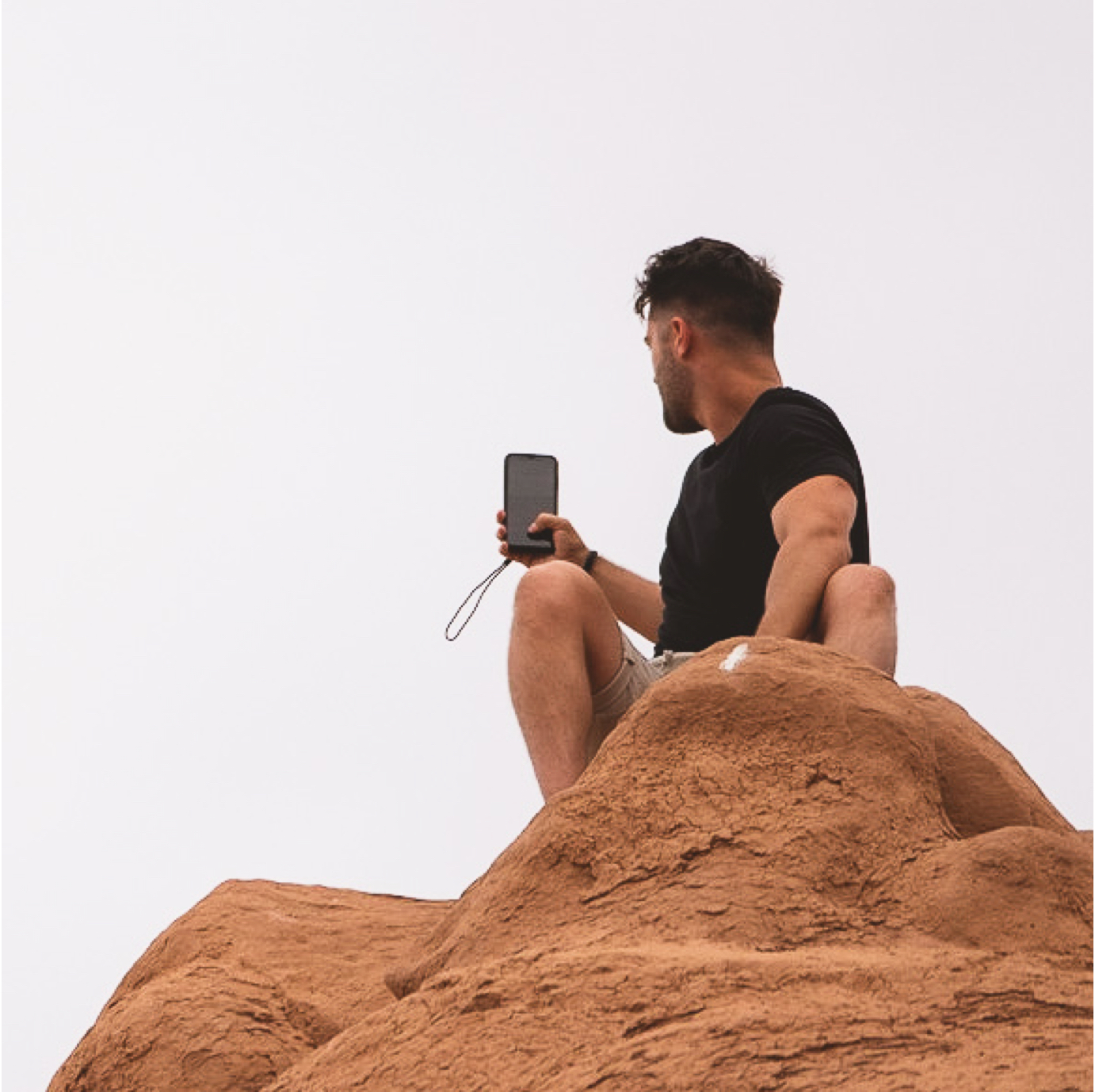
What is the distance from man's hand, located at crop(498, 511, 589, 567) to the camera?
548 centimetres

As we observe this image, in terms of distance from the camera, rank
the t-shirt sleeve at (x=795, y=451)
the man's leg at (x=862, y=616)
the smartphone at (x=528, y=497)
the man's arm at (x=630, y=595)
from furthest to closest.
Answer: the man's arm at (x=630, y=595) → the smartphone at (x=528, y=497) → the t-shirt sleeve at (x=795, y=451) → the man's leg at (x=862, y=616)

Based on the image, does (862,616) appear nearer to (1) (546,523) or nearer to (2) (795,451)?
(2) (795,451)

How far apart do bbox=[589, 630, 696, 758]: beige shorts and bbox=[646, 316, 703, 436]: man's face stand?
31.8 inches

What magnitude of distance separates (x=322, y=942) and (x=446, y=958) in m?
1.13

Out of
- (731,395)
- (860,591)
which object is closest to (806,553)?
(860,591)

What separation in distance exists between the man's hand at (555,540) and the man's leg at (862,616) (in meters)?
1.21

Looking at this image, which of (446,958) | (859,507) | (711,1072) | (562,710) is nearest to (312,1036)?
(446,958)

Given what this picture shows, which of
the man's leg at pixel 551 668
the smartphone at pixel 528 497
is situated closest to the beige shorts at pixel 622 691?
the man's leg at pixel 551 668

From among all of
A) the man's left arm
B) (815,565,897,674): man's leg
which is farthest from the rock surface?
the man's left arm

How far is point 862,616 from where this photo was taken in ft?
14.4

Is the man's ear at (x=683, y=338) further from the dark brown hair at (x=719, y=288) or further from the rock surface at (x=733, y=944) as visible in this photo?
the rock surface at (x=733, y=944)

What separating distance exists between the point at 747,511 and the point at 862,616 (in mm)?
647

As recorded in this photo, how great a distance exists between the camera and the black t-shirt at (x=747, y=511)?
15.8 feet

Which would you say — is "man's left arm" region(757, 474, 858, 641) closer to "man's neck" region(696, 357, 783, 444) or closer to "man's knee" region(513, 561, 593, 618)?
"man's knee" region(513, 561, 593, 618)
